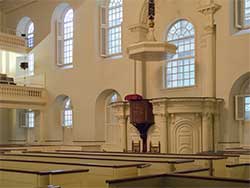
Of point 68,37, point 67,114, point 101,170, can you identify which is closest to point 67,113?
point 67,114

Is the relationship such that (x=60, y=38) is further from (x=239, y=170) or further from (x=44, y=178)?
(x=44, y=178)

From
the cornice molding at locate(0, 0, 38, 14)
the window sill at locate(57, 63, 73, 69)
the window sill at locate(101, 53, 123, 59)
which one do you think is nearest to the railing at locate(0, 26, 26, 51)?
the cornice molding at locate(0, 0, 38, 14)

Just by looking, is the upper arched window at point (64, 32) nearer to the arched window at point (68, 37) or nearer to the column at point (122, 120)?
the arched window at point (68, 37)

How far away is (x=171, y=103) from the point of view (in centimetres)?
1234

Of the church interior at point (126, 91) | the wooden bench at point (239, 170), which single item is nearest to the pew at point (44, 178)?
the church interior at point (126, 91)

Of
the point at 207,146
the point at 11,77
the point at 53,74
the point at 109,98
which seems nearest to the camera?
the point at 207,146

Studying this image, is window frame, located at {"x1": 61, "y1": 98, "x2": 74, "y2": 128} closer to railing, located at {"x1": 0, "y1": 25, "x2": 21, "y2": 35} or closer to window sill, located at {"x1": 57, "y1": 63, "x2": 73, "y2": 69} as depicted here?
window sill, located at {"x1": 57, "y1": 63, "x2": 73, "y2": 69}

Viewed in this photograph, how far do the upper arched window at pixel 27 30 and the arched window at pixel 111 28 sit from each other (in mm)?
5458

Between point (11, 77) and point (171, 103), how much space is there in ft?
39.0

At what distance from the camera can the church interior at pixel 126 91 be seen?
25.5ft

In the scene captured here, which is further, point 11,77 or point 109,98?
point 11,77

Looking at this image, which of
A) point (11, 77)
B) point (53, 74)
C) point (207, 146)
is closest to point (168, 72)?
point (207, 146)

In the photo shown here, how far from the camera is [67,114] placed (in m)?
19.6

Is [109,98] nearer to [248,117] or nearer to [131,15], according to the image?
[131,15]
